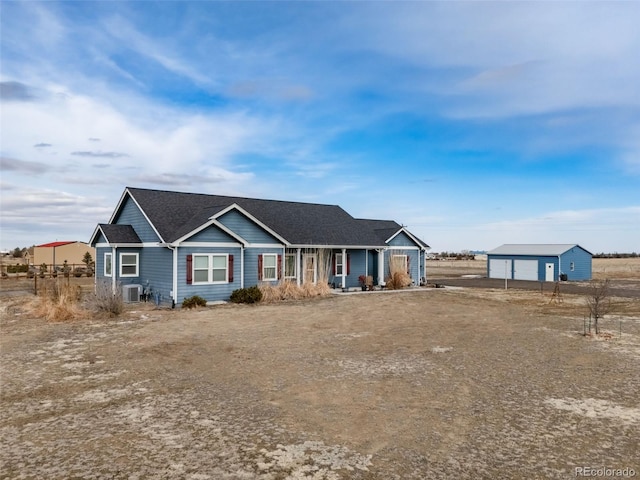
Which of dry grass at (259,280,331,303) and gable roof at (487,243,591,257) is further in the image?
gable roof at (487,243,591,257)

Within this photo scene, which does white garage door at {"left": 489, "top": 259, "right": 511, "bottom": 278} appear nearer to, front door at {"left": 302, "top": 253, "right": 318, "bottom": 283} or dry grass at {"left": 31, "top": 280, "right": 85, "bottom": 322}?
front door at {"left": 302, "top": 253, "right": 318, "bottom": 283}

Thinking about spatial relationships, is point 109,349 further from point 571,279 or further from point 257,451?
point 571,279

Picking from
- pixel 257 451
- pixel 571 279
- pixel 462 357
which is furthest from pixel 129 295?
pixel 571 279

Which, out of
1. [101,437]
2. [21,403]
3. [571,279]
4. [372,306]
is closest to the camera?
[101,437]

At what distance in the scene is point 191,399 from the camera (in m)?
7.73

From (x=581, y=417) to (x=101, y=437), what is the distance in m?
6.75

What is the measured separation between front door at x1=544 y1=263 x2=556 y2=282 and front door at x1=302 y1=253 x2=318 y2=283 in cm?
2395

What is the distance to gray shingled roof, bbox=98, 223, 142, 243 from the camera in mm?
22666

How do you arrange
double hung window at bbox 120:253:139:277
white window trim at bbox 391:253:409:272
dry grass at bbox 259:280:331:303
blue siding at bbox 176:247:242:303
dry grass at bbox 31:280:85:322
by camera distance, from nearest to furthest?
dry grass at bbox 31:280:85:322 → blue siding at bbox 176:247:242:303 → dry grass at bbox 259:280:331:303 → double hung window at bbox 120:253:139:277 → white window trim at bbox 391:253:409:272

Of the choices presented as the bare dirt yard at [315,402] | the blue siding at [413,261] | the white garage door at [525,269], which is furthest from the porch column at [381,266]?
the white garage door at [525,269]

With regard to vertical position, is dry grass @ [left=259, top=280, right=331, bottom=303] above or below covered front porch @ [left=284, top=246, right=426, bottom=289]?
below

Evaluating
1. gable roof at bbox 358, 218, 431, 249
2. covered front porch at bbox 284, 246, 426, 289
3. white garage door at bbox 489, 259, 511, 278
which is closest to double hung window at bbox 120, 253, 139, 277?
covered front porch at bbox 284, 246, 426, 289

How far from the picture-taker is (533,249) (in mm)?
43594

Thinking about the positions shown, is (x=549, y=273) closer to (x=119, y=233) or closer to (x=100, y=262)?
(x=119, y=233)
